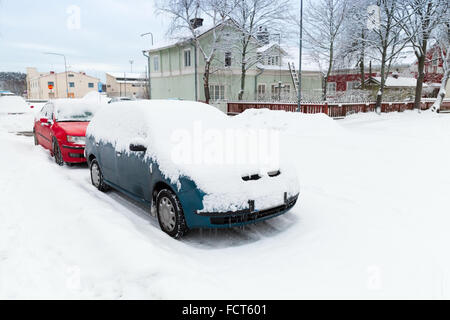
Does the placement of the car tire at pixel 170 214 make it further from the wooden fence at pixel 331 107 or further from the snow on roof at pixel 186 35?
the snow on roof at pixel 186 35

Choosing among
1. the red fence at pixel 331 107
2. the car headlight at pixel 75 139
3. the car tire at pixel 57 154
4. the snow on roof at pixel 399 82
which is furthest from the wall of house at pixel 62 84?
the car headlight at pixel 75 139

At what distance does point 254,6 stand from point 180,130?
2439cm

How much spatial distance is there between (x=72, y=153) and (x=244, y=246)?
5816mm

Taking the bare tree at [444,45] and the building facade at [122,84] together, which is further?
the building facade at [122,84]

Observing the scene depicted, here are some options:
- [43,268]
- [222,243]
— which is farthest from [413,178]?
[43,268]

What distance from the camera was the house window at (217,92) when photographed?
31234 mm

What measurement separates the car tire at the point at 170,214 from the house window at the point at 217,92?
27.5 metres

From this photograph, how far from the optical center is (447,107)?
2989 centimetres

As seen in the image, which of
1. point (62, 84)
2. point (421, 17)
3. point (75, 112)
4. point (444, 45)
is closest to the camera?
point (75, 112)

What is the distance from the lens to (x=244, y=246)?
4.07 metres

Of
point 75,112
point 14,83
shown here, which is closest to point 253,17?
point 75,112

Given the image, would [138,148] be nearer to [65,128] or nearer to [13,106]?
[65,128]

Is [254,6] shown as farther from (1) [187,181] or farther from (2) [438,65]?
(2) [438,65]

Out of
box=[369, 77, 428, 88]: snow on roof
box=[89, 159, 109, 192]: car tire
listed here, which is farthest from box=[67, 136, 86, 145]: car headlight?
box=[369, 77, 428, 88]: snow on roof
